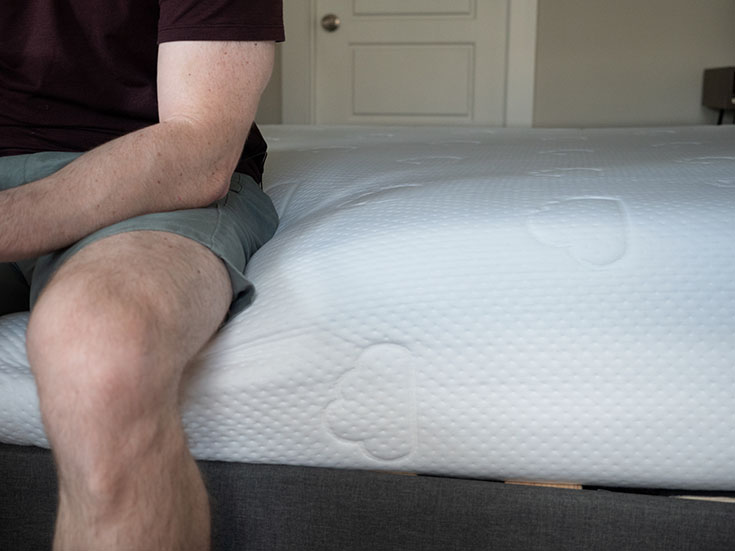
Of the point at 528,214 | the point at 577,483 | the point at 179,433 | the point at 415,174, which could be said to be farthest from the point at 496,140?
the point at 179,433

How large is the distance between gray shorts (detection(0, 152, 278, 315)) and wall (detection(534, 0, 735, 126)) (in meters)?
3.03

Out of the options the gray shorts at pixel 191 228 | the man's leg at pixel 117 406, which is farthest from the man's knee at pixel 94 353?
the gray shorts at pixel 191 228

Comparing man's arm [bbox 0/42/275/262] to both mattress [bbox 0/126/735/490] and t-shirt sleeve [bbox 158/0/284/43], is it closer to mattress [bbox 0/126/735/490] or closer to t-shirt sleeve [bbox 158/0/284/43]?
t-shirt sleeve [bbox 158/0/284/43]

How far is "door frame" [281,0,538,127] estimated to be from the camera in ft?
12.2

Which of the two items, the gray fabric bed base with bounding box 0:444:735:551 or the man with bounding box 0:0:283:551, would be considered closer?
the man with bounding box 0:0:283:551

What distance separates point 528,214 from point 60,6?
570 mm

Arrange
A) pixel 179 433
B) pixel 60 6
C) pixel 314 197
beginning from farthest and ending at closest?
1. pixel 314 197
2. pixel 60 6
3. pixel 179 433

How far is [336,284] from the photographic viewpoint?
0.77m

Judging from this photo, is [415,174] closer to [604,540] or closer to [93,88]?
[93,88]

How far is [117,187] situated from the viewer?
78 cm

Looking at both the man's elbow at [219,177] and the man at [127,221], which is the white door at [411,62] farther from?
the man's elbow at [219,177]

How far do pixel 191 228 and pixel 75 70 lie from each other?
0.30 metres

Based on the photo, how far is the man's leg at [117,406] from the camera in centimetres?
58

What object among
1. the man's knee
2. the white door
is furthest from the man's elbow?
the white door
